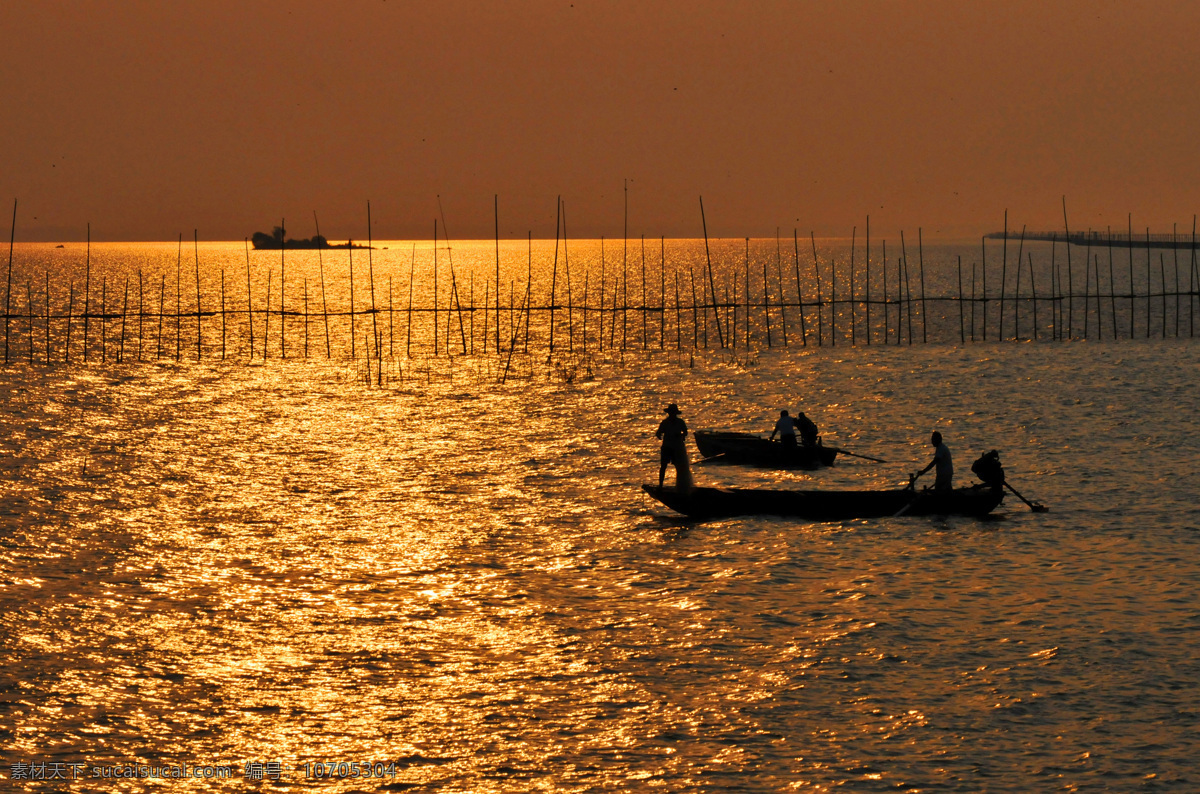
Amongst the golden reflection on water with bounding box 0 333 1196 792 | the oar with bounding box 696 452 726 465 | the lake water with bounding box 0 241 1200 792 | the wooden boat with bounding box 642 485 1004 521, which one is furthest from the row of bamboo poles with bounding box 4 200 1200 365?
the wooden boat with bounding box 642 485 1004 521

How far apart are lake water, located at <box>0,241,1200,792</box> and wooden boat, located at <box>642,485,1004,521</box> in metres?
0.31

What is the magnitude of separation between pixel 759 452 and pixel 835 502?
282 inches

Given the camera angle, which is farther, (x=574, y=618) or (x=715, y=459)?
(x=715, y=459)

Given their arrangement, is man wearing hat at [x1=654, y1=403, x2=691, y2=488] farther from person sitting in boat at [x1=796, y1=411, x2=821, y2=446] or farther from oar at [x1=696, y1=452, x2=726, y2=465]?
oar at [x1=696, y1=452, x2=726, y2=465]

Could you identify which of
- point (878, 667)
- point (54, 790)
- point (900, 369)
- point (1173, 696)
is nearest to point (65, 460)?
point (54, 790)

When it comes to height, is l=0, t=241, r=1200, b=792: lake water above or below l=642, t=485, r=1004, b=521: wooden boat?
A: below

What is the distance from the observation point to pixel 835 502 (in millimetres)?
21391

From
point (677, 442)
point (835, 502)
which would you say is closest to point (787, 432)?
point (835, 502)

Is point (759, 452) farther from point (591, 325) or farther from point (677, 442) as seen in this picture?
point (591, 325)

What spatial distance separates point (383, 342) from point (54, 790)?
2435 inches

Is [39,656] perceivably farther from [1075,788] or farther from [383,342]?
[383,342]

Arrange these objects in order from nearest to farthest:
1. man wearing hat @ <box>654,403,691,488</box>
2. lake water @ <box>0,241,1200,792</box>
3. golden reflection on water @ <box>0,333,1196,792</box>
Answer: lake water @ <box>0,241,1200,792</box>, golden reflection on water @ <box>0,333,1196,792</box>, man wearing hat @ <box>654,403,691,488</box>

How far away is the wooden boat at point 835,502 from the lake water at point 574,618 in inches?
12.4

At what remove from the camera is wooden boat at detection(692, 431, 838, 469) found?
28094mm
